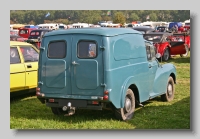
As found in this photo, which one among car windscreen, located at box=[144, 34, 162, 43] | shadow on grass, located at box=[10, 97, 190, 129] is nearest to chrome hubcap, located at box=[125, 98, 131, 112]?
shadow on grass, located at box=[10, 97, 190, 129]

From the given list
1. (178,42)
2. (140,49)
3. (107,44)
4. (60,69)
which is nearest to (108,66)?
(107,44)

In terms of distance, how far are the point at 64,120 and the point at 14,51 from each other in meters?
2.71

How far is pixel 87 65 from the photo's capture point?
680cm

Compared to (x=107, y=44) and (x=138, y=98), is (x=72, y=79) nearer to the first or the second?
(x=107, y=44)

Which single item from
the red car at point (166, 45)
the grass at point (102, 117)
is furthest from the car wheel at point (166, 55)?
the grass at point (102, 117)

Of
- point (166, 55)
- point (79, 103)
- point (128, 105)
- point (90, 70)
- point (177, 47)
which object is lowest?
point (128, 105)

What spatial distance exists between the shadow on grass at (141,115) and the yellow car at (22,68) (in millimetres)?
496

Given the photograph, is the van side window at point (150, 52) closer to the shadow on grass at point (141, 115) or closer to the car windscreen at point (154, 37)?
the shadow on grass at point (141, 115)

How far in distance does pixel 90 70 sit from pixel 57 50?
85cm

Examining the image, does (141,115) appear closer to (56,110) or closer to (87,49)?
(56,110)

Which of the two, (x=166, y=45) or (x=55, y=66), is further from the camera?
(x=166, y=45)

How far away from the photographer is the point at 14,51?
927 centimetres

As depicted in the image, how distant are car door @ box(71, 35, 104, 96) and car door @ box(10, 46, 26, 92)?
2537 mm

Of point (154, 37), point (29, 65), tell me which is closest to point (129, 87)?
point (29, 65)
